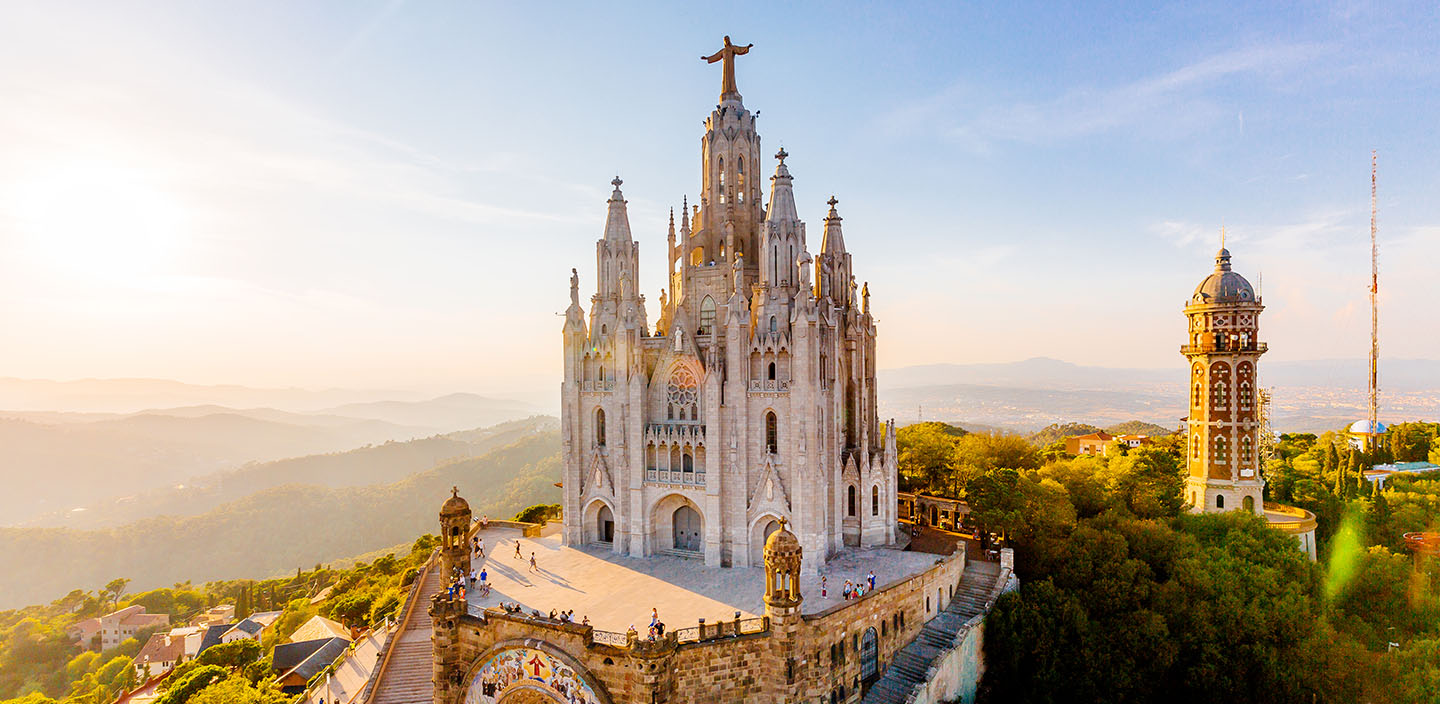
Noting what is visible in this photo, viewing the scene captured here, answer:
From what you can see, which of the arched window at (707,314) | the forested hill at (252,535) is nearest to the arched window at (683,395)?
the arched window at (707,314)

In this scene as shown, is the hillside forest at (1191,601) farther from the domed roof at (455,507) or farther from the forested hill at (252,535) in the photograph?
the forested hill at (252,535)

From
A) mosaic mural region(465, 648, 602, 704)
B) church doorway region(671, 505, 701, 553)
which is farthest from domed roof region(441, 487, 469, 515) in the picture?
church doorway region(671, 505, 701, 553)

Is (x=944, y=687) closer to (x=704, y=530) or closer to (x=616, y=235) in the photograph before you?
(x=704, y=530)

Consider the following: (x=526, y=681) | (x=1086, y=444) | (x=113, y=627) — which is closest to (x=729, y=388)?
(x=526, y=681)

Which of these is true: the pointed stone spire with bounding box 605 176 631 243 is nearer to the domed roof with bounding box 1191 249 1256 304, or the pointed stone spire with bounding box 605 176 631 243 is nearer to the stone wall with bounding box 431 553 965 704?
the stone wall with bounding box 431 553 965 704

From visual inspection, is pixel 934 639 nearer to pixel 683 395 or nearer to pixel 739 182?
pixel 683 395

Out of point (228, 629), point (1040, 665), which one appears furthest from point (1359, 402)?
point (228, 629)
